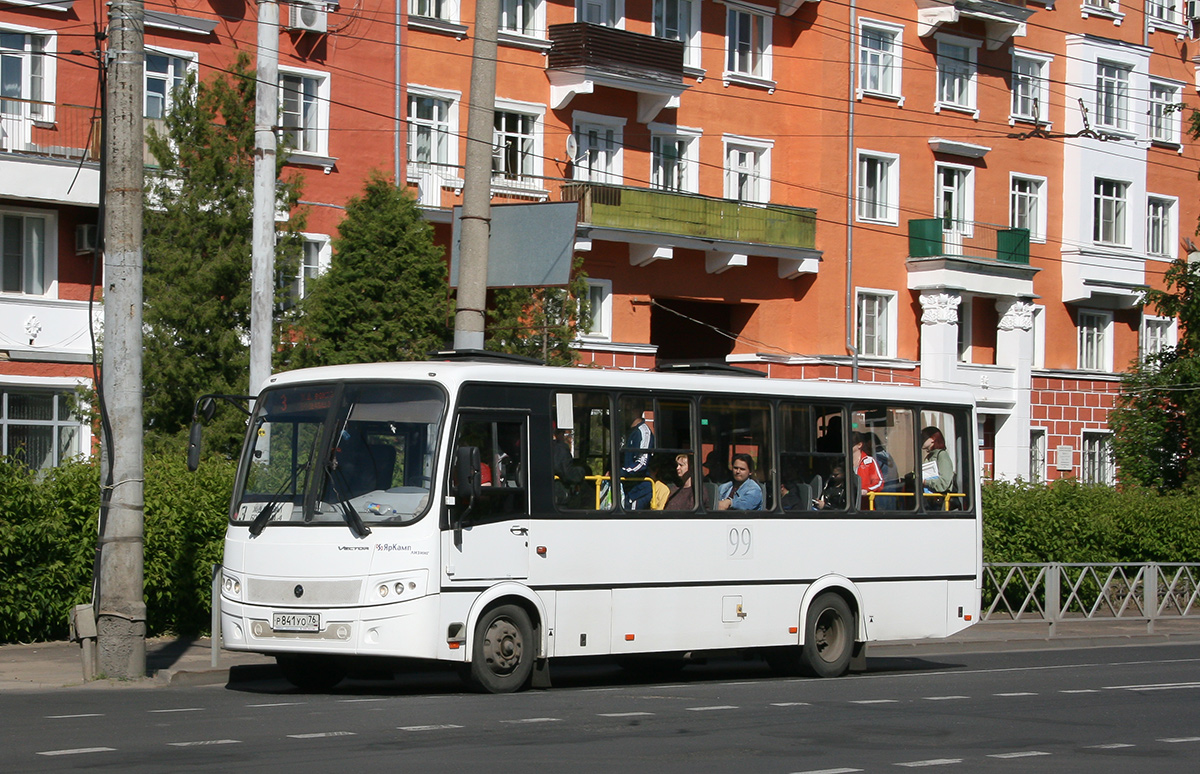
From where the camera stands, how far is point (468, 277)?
18.4 meters

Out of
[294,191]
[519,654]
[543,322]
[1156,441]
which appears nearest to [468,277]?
[519,654]

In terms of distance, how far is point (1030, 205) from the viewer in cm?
4862

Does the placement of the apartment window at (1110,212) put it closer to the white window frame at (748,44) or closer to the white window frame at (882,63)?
the white window frame at (882,63)

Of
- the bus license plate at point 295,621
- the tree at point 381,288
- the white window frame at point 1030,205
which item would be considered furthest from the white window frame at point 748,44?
the bus license plate at point 295,621

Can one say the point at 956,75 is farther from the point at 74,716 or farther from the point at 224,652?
the point at 74,716

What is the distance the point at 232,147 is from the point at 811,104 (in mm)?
21003

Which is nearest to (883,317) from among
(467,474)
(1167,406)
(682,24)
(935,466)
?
(1167,406)

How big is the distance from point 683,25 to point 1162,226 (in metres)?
18.9

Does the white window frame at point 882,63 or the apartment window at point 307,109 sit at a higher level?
the white window frame at point 882,63

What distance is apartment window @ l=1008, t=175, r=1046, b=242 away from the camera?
4803 centimetres

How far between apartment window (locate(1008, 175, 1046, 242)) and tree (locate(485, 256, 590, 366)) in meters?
19.8

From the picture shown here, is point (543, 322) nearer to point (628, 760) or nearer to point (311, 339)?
point (311, 339)

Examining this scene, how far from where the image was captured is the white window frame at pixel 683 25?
40.9 m

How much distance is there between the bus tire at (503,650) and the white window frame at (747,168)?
92.6 ft
